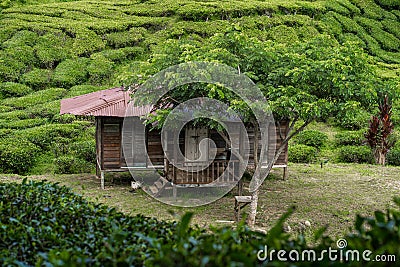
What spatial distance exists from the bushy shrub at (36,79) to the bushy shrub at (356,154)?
11304 millimetres

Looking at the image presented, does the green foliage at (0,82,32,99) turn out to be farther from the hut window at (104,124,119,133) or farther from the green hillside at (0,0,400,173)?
the hut window at (104,124,119,133)

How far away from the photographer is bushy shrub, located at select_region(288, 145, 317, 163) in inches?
598

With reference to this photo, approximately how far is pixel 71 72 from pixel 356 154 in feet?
37.1

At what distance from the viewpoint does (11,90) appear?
18141mm

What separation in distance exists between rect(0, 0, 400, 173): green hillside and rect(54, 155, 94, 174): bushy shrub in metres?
0.03

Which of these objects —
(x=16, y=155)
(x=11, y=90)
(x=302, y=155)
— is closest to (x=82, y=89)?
(x=11, y=90)

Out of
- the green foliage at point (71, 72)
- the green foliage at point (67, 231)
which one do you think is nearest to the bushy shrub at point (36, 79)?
the green foliage at point (71, 72)

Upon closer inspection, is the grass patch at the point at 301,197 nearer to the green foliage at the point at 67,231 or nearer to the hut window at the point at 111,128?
the hut window at the point at 111,128

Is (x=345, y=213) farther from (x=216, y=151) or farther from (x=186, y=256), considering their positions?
(x=186, y=256)

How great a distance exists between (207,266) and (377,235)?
2.81 ft

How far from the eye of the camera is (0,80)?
1892cm

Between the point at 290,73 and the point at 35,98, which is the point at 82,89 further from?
the point at 290,73

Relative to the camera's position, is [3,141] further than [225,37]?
Yes

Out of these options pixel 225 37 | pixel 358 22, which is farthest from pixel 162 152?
pixel 358 22
